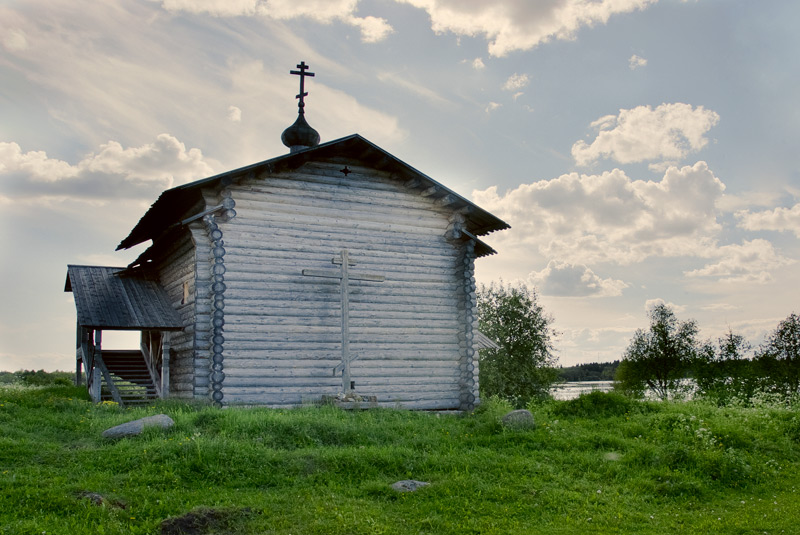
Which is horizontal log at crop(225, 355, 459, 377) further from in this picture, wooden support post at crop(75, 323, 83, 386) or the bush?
wooden support post at crop(75, 323, 83, 386)

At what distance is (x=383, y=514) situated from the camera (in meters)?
9.29

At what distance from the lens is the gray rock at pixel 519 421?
1441 cm

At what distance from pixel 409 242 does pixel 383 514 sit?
11.0 metres

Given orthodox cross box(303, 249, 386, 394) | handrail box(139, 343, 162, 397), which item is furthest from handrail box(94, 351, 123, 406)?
orthodox cross box(303, 249, 386, 394)

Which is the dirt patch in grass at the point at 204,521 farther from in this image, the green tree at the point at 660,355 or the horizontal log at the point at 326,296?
the green tree at the point at 660,355

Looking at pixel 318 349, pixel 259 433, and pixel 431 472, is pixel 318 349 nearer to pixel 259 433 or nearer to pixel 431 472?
pixel 259 433

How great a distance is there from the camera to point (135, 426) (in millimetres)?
12781

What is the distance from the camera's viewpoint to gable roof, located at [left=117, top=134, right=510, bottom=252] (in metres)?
17.4

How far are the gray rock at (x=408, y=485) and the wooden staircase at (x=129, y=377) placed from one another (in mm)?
9830

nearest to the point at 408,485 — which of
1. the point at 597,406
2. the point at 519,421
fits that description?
the point at 519,421

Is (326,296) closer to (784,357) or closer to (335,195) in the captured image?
(335,195)

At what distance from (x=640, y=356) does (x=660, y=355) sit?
4.41 feet

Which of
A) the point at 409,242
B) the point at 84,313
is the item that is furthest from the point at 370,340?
the point at 84,313

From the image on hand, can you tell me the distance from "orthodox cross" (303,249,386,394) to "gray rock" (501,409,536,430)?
14.7 feet
